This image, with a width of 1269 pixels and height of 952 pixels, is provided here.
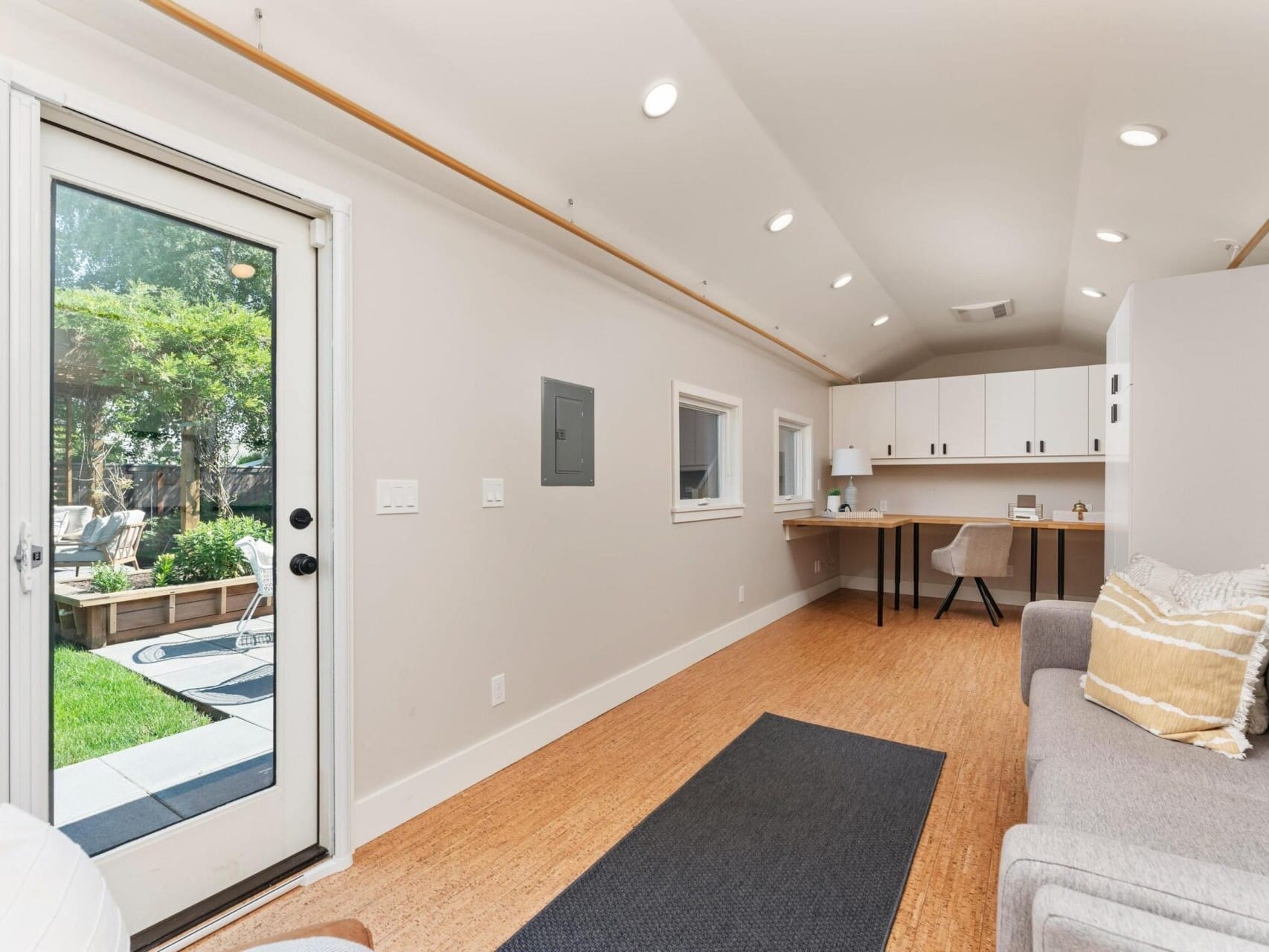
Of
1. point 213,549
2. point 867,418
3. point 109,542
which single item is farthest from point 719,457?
point 109,542

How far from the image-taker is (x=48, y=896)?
812 millimetres

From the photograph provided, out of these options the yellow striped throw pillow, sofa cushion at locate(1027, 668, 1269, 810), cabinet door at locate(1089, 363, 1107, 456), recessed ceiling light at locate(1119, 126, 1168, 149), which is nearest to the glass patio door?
sofa cushion at locate(1027, 668, 1269, 810)

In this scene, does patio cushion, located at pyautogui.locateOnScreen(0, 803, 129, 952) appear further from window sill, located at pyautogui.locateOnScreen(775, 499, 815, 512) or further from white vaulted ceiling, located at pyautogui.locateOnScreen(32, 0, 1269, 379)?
window sill, located at pyautogui.locateOnScreen(775, 499, 815, 512)

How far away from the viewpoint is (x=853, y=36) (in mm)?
2094

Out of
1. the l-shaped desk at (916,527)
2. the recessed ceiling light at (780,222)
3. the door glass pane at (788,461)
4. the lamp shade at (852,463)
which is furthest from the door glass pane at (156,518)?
the lamp shade at (852,463)

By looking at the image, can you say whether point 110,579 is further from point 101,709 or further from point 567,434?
point 567,434

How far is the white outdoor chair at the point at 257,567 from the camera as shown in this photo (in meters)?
1.81

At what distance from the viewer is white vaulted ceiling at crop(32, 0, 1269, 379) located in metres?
1.75

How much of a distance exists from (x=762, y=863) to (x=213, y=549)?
1.85 meters

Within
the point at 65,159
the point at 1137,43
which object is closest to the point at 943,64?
the point at 1137,43

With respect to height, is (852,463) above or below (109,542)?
above

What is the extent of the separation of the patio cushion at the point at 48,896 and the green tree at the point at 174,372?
3.09 feet

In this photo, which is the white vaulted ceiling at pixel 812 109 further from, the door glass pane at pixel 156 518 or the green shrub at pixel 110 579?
the green shrub at pixel 110 579

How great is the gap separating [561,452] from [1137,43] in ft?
7.83
